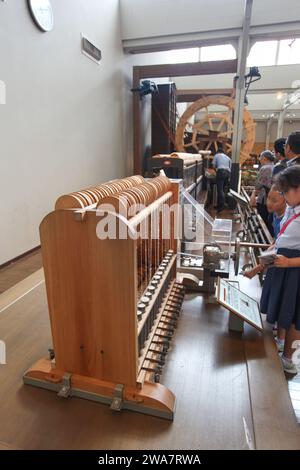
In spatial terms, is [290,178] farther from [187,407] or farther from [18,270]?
[18,270]

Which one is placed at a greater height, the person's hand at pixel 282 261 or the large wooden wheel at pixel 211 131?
the large wooden wheel at pixel 211 131

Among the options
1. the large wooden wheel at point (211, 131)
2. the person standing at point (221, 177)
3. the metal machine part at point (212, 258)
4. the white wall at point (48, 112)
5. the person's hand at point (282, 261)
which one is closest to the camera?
the person's hand at point (282, 261)

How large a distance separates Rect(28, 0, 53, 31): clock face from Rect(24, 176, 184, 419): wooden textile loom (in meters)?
2.44

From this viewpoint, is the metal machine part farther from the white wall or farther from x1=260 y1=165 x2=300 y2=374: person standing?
the white wall

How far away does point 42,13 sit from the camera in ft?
9.36

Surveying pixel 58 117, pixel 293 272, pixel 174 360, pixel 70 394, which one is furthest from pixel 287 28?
pixel 70 394

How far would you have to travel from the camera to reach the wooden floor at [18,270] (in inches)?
90.4

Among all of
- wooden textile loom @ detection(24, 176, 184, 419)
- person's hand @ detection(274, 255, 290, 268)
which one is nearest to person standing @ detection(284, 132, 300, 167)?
person's hand @ detection(274, 255, 290, 268)

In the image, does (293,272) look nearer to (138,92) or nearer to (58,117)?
(58,117)

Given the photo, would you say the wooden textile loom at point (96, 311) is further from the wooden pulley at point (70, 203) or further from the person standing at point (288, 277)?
the person standing at point (288, 277)

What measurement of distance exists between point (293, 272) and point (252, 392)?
2.04 ft

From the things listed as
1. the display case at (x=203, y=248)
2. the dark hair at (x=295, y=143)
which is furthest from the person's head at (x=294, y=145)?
the display case at (x=203, y=248)

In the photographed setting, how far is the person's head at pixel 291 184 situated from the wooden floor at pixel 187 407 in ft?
2.33

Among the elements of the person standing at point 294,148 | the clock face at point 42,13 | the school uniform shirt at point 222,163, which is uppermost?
the clock face at point 42,13
